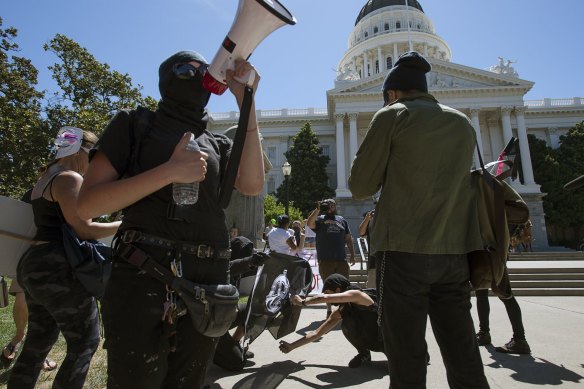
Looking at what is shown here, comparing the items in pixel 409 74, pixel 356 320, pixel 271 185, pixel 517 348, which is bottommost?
pixel 517 348

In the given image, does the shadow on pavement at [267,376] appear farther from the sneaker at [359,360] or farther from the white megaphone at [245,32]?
the white megaphone at [245,32]

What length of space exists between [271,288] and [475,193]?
2.56m

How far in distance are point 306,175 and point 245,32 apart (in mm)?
43417

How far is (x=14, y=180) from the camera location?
1770cm

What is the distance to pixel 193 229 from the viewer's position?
1555 mm

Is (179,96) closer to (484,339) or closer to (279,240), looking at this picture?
(484,339)

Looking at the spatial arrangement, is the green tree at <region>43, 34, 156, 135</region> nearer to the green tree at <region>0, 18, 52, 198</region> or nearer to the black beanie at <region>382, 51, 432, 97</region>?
the green tree at <region>0, 18, 52, 198</region>

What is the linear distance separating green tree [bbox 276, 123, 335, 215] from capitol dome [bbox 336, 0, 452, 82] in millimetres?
22015

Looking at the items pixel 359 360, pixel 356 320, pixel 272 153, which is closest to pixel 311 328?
pixel 359 360

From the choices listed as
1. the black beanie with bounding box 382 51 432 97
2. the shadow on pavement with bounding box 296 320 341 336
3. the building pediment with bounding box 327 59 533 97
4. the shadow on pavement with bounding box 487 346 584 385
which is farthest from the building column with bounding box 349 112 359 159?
the black beanie with bounding box 382 51 432 97

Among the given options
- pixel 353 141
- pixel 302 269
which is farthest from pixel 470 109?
pixel 302 269

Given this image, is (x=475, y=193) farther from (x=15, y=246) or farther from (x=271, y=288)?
(x=15, y=246)

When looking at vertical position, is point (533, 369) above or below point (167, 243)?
below

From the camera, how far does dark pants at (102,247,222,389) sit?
139 centimetres
